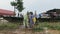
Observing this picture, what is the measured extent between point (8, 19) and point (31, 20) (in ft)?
32.9

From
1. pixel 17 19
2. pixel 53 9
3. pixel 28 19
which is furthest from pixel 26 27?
pixel 53 9

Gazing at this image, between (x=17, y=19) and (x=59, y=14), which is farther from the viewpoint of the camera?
(x=59, y=14)

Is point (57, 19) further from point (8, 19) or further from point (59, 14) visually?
point (8, 19)

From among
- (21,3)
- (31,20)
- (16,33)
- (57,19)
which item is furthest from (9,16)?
(16,33)

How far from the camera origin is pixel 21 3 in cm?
3762

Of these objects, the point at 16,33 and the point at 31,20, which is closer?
the point at 16,33

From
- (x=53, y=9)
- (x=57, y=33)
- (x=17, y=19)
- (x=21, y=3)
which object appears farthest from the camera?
(x=21, y=3)

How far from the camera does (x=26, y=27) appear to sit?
16.2m

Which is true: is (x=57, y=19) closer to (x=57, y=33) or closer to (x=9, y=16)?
(x=9, y=16)

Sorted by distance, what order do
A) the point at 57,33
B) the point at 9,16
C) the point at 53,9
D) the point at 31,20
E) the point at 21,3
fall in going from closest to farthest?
1. the point at 57,33
2. the point at 31,20
3. the point at 9,16
4. the point at 53,9
5. the point at 21,3

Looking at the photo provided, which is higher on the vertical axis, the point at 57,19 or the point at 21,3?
the point at 21,3

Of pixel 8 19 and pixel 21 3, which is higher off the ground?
pixel 21 3

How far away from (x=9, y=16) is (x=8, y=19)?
2.36 metres

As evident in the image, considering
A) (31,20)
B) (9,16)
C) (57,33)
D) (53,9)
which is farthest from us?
(53,9)
